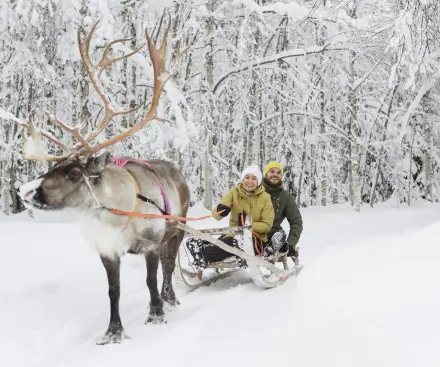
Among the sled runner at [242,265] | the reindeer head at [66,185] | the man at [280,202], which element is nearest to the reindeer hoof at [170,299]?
the sled runner at [242,265]

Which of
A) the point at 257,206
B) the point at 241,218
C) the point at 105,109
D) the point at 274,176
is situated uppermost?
the point at 105,109

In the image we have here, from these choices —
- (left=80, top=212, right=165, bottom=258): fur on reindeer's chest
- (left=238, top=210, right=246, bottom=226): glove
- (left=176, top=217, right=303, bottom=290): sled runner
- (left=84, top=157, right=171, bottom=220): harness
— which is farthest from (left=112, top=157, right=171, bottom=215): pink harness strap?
(left=238, top=210, right=246, bottom=226): glove

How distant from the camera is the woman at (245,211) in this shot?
591 centimetres

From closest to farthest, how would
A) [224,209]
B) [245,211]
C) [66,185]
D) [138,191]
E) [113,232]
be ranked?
[66,185]
[113,232]
[138,191]
[245,211]
[224,209]

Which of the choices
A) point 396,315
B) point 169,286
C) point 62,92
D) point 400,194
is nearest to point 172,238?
point 169,286

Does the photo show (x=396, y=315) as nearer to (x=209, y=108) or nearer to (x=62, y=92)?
(x=209, y=108)

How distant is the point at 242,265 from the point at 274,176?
4.56ft

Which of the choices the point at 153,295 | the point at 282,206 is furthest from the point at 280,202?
the point at 153,295

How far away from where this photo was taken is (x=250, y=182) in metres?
6.15

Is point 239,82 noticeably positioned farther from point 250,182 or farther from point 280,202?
point 250,182

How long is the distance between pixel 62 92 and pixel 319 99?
7.94m

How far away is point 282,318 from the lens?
4.20 meters

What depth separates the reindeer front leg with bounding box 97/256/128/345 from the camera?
434cm

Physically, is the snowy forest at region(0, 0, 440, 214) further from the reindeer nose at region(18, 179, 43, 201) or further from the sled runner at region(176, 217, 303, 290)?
the sled runner at region(176, 217, 303, 290)
